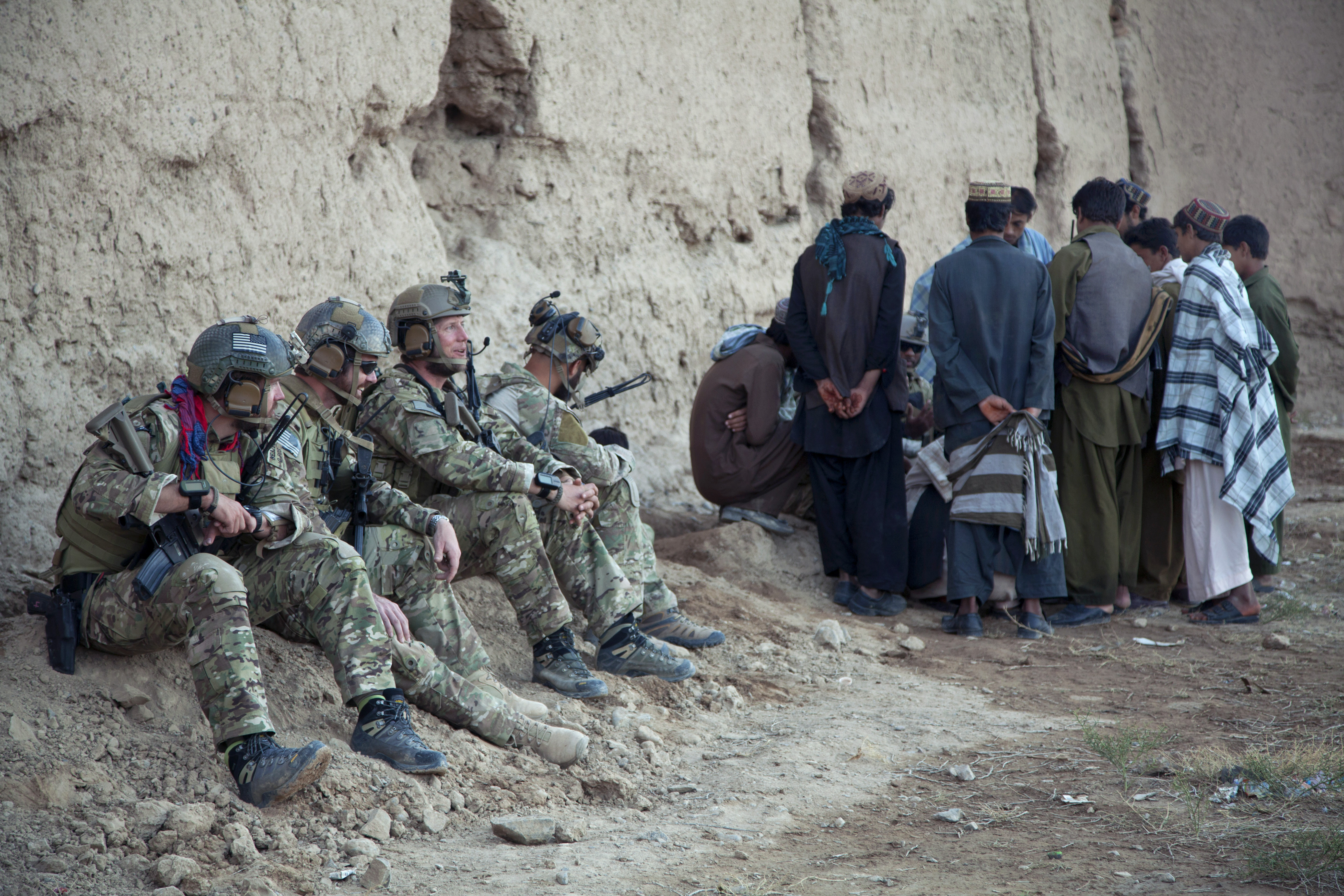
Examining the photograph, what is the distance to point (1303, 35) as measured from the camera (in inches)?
521

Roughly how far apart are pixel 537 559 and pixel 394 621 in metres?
0.67

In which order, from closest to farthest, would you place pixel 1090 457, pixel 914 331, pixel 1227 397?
pixel 1227 397 → pixel 1090 457 → pixel 914 331

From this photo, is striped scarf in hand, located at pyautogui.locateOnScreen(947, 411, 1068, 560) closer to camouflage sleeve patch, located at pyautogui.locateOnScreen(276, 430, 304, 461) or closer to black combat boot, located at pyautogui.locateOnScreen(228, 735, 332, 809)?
camouflage sleeve patch, located at pyautogui.locateOnScreen(276, 430, 304, 461)

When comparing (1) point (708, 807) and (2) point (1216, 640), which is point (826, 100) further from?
(1) point (708, 807)

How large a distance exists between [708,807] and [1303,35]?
1336 cm

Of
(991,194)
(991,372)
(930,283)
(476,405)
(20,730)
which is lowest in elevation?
(20,730)

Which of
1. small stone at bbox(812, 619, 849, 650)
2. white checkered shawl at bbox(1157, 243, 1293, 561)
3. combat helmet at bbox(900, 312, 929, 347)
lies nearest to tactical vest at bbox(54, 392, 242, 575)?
small stone at bbox(812, 619, 849, 650)

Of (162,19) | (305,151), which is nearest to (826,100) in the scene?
(305,151)

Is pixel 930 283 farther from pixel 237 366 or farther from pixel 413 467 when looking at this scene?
pixel 237 366

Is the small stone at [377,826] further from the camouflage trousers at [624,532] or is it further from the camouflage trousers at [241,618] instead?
the camouflage trousers at [624,532]

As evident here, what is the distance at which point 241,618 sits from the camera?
3055mm

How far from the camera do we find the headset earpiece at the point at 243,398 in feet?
10.7

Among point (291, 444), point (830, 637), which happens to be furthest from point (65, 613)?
point (830, 637)

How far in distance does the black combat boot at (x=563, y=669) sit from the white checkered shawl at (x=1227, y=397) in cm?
331
